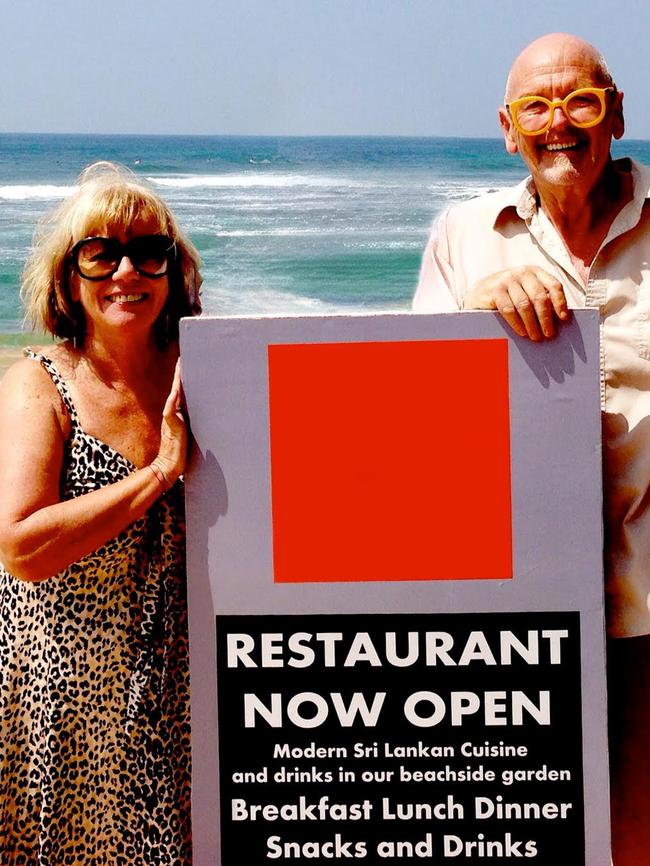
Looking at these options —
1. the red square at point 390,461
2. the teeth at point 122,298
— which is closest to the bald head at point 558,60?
the red square at point 390,461

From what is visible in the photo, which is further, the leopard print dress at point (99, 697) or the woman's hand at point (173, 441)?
the leopard print dress at point (99, 697)

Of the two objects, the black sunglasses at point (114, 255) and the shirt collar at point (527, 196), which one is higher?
the shirt collar at point (527, 196)

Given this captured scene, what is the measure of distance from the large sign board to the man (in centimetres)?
24

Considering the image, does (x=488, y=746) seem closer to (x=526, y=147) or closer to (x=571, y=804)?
(x=571, y=804)

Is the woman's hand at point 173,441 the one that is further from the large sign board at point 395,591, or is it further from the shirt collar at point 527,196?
the shirt collar at point 527,196

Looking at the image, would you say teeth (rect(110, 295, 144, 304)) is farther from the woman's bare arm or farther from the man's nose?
the man's nose

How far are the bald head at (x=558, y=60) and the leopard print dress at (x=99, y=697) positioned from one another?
111 centimetres

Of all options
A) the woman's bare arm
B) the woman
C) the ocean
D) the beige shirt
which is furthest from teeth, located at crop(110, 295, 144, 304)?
the ocean

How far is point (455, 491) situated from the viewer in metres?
2.04

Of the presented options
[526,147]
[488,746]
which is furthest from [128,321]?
[488,746]

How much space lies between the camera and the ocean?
57.9ft

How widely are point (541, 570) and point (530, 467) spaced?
0.61ft

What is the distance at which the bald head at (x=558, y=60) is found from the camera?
2.27 metres

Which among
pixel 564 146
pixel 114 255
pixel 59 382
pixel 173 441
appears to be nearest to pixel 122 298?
pixel 114 255
